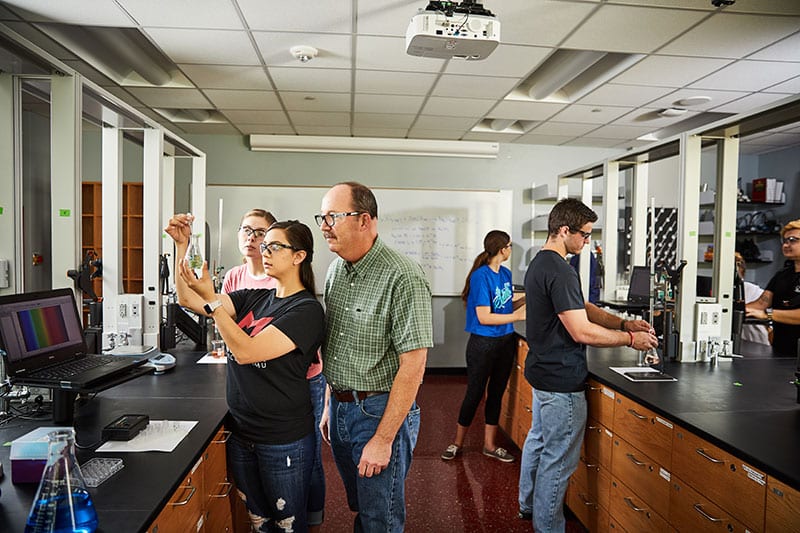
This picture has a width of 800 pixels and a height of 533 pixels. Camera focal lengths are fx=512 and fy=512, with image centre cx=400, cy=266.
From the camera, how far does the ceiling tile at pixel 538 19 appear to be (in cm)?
269

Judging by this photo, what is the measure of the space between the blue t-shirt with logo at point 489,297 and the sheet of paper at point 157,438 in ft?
6.72

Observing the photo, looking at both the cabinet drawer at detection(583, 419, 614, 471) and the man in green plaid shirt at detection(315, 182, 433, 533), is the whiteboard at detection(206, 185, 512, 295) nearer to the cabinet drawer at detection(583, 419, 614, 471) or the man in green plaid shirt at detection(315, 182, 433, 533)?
the cabinet drawer at detection(583, 419, 614, 471)

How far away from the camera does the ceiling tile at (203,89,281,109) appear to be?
14.0ft

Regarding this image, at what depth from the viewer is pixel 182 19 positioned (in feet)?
9.55

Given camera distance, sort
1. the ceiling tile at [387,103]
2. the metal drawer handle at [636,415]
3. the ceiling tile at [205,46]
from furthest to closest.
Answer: the ceiling tile at [387,103] < the ceiling tile at [205,46] < the metal drawer handle at [636,415]

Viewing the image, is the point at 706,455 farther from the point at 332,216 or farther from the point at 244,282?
the point at 244,282

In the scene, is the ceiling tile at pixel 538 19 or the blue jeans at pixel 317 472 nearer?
the blue jeans at pixel 317 472

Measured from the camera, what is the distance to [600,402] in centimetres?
242

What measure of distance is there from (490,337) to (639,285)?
142cm

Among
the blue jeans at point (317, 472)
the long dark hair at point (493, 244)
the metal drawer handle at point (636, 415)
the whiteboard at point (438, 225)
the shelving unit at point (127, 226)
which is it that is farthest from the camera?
the whiteboard at point (438, 225)

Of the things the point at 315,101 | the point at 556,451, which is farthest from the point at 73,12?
the point at 556,451

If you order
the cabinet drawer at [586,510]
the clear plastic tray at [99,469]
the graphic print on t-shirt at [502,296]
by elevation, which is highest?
the graphic print on t-shirt at [502,296]

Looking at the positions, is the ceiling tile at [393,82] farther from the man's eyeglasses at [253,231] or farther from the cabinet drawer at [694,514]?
the cabinet drawer at [694,514]

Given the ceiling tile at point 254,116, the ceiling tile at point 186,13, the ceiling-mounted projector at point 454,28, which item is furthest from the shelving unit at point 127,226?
the ceiling-mounted projector at point 454,28
